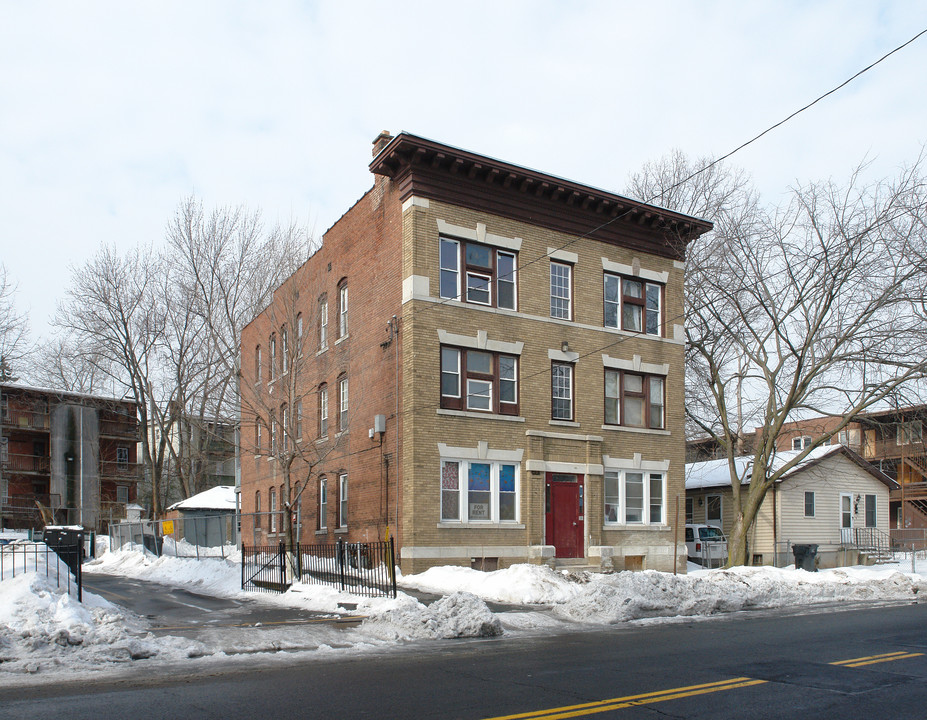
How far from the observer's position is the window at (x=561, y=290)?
2603 cm

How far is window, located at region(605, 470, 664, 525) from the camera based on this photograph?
2633cm

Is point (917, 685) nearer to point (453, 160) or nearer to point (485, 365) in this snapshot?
point (485, 365)

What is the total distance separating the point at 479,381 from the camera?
24.1 metres

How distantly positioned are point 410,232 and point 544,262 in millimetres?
4611

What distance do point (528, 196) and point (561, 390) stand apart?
5.97m

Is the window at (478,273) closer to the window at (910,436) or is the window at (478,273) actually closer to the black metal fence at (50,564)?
the black metal fence at (50,564)

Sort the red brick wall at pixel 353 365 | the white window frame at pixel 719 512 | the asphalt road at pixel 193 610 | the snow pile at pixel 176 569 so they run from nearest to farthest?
the asphalt road at pixel 193 610
the snow pile at pixel 176 569
the red brick wall at pixel 353 365
the white window frame at pixel 719 512

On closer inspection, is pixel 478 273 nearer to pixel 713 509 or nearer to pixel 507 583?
pixel 507 583

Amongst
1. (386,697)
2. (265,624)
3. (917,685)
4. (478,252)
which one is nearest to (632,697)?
(386,697)

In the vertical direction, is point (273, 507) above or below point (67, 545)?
below

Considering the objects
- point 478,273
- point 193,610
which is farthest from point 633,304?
point 193,610

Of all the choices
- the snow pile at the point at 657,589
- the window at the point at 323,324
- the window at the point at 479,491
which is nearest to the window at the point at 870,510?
the snow pile at the point at 657,589

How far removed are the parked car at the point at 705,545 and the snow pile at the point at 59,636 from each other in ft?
81.1

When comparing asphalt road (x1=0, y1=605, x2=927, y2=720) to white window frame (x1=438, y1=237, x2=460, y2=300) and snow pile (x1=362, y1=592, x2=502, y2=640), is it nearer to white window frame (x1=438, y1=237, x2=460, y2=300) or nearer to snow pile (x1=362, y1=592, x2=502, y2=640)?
snow pile (x1=362, y1=592, x2=502, y2=640)
